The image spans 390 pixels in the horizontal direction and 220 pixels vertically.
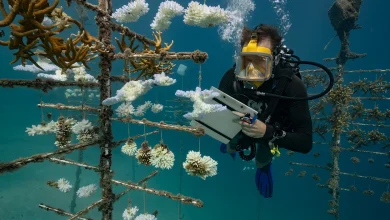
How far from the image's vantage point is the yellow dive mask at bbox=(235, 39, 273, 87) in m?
3.60

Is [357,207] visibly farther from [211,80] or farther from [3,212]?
[211,80]

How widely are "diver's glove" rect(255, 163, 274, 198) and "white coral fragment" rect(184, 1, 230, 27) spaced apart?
2903mm

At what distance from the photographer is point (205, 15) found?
10.7 ft

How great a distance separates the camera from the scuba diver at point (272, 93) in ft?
11.3

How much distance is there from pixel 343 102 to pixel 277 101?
6.98m

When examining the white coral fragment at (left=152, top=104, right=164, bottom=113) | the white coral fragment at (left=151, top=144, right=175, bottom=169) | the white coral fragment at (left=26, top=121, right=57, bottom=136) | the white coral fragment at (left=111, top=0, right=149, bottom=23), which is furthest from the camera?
the white coral fragment at (left=152, top=104, right=164, bottom=113)

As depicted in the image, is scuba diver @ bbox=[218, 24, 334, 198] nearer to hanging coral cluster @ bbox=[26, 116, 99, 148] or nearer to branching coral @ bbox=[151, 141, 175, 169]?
branching coral @ bbox=[151, 141, 175, 169]

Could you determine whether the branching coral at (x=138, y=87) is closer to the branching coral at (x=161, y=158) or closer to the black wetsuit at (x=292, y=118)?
the branching coral at (x=161, y=158)

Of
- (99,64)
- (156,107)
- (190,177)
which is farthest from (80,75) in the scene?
(190,177)

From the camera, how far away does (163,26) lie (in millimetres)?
3924

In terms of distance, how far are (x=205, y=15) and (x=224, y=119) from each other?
1466 mm

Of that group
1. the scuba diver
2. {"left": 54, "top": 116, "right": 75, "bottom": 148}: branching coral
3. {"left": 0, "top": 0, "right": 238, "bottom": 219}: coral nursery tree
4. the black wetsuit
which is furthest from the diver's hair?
{"left": 54, "top": 116, "right": 75, "bottom": 148}: branching coral

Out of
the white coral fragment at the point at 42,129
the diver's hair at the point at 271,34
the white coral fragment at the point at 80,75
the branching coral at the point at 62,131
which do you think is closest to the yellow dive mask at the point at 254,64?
the diver's hair at the point at 271,34

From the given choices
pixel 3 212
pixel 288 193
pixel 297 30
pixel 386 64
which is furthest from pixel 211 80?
pixel 3 212
